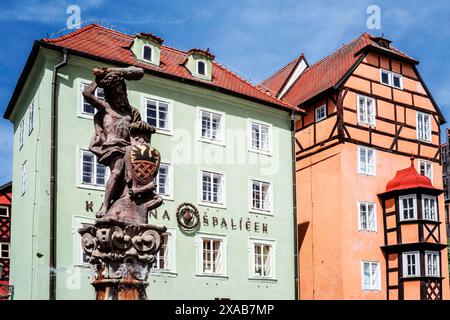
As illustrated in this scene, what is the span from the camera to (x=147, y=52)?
27.1 meters

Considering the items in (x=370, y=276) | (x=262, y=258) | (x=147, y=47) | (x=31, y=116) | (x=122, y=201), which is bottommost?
(x=370, y=276)

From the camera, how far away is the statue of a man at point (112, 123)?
30.7ft

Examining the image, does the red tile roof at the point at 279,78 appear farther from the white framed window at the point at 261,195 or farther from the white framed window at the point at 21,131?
the white framed window at the point at 21,131

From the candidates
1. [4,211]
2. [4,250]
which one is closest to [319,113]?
[4,211]

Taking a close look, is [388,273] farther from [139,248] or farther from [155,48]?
[139,248]

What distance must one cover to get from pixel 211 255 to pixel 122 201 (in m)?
17.0

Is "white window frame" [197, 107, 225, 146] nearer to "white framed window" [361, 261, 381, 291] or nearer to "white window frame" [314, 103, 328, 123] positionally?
"white window frame" [314, 103, 328, 123]

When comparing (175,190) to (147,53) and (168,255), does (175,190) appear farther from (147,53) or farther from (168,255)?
(147,53)

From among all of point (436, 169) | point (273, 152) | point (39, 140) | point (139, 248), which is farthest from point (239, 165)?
point (139, 248)

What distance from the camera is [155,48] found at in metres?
27.3

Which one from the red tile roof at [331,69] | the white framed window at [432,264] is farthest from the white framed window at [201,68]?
the white framed window at [432,264]

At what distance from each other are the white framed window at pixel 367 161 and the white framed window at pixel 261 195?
5.02m

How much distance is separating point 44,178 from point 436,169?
1975 centimetres

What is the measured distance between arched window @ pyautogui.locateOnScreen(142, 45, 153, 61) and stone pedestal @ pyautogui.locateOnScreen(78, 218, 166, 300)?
734 inches
